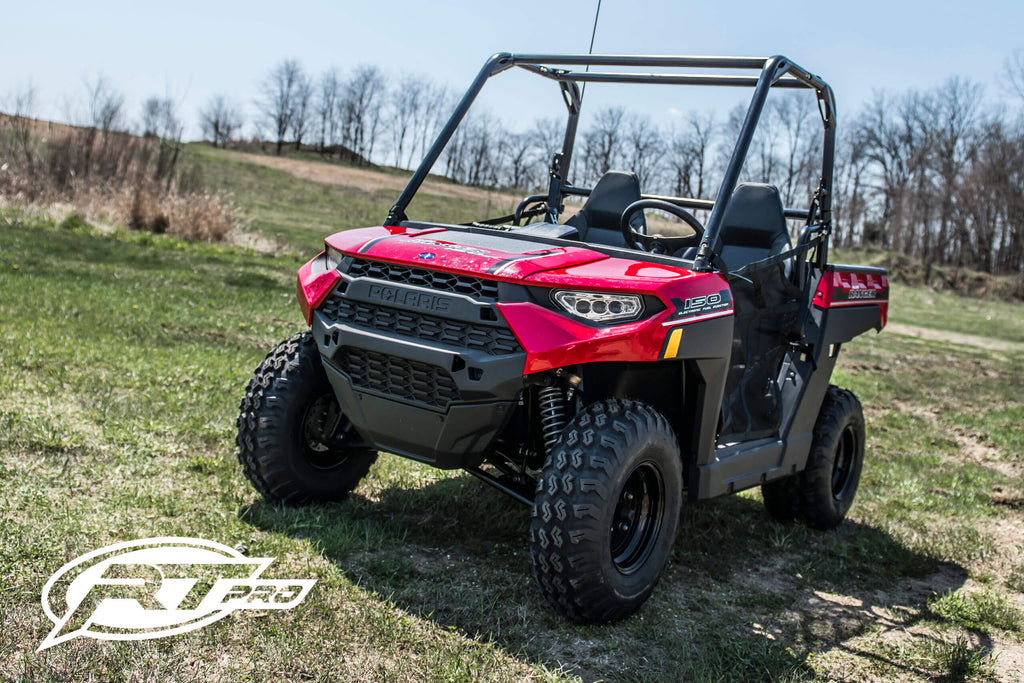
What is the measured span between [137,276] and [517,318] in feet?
30.4

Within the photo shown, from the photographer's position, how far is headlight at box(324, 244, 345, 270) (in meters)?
3.77

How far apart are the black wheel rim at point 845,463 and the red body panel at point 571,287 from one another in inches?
84.4

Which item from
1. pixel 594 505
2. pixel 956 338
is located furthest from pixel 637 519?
pixel 956 338

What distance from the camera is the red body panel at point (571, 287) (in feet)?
10.4

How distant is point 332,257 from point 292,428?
0.76 metres

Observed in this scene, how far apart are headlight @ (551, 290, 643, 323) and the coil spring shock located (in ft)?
1.14

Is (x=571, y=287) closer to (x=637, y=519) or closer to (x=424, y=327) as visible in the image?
(x=424, y=327)

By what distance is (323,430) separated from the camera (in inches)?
165

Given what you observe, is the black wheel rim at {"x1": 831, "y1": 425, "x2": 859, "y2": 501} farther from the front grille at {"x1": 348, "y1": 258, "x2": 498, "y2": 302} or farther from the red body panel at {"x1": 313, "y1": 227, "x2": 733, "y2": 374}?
the front grille at {"x1": 348, "y1": 258, "x2": 498, "y2": 302}

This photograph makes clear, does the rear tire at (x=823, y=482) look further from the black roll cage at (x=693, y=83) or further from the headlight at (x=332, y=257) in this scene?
the headlight at (x=332, y=257)

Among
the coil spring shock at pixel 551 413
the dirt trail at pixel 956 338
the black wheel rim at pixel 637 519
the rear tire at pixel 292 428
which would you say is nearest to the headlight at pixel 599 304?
the coil spring shock at pixel 551 413

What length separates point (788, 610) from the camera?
388 cm

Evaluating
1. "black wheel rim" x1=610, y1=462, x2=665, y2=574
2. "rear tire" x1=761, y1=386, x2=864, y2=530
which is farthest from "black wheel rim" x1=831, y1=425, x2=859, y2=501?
"black wheel rim" x1=610, y1=462, x2=665, y2=574

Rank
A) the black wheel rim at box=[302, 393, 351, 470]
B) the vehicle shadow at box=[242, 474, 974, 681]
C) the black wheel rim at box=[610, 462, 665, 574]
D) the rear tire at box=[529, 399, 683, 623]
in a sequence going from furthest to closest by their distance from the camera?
the black wheel rim at box=[302, 393, 351, 470] → the black wheel rim at box=[610, 462, 665, 574] → the vehicle shadow at box=[242, 474, 974, 681] → the rear tire at box=[529, 399, 683, 623]
